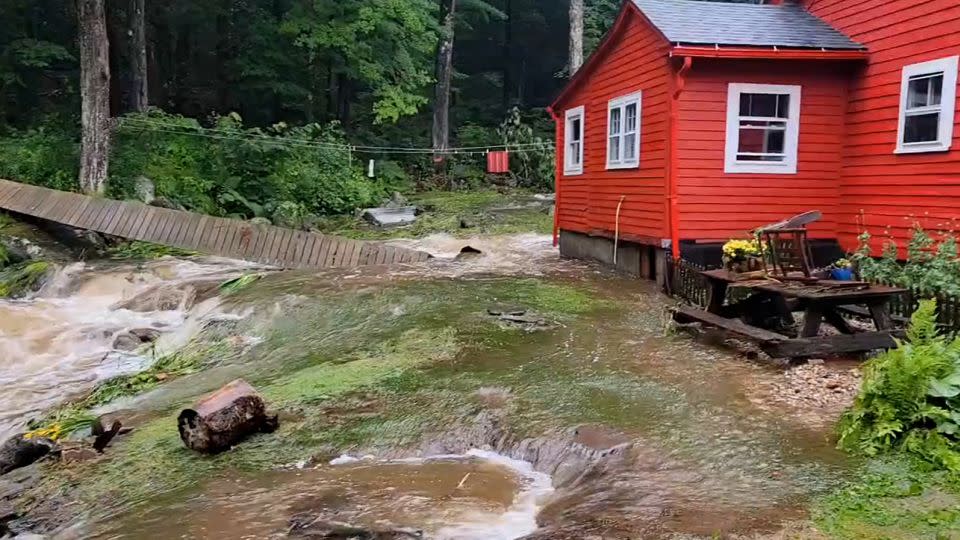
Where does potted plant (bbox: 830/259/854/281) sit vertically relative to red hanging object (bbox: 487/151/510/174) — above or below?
below

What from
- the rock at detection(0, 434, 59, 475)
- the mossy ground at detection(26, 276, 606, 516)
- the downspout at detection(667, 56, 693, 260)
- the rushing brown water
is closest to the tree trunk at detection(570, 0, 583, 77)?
the downspout at detection(667, 56, 693, 260)

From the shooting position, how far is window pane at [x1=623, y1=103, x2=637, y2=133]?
12711 millimetres

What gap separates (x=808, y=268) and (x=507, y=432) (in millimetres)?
3778

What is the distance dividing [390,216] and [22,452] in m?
16.7

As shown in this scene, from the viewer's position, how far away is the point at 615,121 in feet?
44.8

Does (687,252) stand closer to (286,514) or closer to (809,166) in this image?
(809,166)

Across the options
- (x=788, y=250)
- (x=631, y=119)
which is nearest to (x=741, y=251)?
(x=788, y=250)

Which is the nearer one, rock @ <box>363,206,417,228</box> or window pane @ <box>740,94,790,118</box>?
window pane @ <box>740,94,790,118</box>

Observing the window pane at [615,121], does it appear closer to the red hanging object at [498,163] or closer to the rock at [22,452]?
the rock at [22,452]

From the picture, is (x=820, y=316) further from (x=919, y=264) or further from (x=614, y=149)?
(x=614, y=149)

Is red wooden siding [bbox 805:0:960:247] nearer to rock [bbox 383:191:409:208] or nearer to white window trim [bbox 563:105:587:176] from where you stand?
white window trim [bbox 563:105:587:176]

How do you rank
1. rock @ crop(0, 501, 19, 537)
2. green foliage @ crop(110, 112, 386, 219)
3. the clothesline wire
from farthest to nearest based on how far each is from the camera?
the clothesline wire, green foliage @ crop(110, 112, 386, 219), rock @ crop(0, 501, 19, 537)

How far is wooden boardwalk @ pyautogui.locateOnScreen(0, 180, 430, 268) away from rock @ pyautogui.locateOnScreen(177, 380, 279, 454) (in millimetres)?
8826

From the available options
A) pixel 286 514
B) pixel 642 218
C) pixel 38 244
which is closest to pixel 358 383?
pixel 286 514
